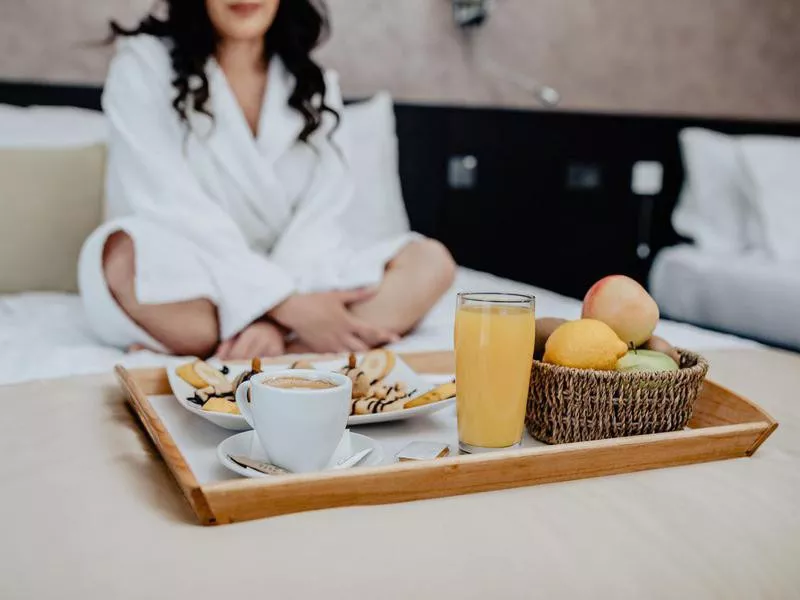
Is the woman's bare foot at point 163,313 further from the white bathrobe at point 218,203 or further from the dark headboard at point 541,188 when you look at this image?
the dark headboard at point 541,188

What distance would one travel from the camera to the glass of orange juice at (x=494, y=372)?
78 centimetres

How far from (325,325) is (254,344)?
0.44 ft

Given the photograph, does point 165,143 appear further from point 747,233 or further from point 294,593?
point 747,233

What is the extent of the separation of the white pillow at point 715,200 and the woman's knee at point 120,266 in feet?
6.32

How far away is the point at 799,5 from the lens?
3.27 metres

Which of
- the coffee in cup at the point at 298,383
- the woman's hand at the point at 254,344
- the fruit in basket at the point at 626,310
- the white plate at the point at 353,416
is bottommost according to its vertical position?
the woman's hand at the point at 254,344

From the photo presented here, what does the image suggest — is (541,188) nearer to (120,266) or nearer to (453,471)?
(120,266)

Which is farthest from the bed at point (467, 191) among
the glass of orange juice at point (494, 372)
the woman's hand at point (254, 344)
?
the glass of orange juice at point (494, 372)

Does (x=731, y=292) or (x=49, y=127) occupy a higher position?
(x=49, y=127)

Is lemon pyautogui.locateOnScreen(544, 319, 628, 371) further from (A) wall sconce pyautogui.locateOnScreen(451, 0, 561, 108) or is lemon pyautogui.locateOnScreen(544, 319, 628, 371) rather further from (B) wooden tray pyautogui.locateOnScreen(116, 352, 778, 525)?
(A) wall sconce pyautogui.locateOnScreen(451, 0, 561, 108)

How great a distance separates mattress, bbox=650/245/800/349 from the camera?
2.14 meters

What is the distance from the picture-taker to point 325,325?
1.49 metres

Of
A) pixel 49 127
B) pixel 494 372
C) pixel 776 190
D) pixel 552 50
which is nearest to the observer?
pixel 494 372

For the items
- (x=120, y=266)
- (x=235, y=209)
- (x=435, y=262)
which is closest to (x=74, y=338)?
(x=120, y=266)
